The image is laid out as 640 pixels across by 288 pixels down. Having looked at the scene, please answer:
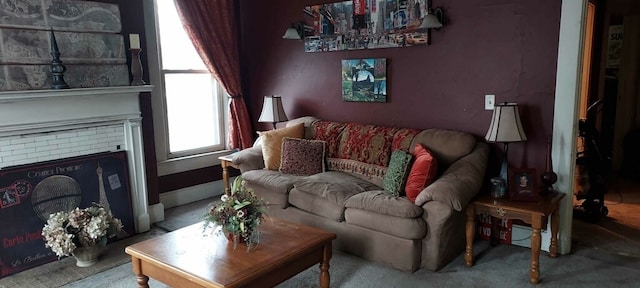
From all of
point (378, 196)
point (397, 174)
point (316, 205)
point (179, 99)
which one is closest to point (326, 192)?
point (316, 205)

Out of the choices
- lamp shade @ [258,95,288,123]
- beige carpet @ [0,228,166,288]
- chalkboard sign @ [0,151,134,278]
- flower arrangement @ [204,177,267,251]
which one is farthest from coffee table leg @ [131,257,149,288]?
lamp shade @ [258,95,288,123]

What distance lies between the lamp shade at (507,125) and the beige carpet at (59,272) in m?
2.80

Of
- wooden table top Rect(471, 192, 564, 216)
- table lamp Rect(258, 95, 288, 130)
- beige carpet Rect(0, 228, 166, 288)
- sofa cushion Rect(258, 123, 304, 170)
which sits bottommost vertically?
beige carpet Rect(0, 228, 166, 288)

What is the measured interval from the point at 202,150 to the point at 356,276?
2.58 metres

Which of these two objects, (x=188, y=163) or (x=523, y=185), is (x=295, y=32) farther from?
(x=523, y=185)

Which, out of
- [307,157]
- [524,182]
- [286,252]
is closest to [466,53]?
[524,182]

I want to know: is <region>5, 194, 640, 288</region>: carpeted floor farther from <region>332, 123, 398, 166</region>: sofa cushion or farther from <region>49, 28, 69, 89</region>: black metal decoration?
<region>49, 28, 69, 89</region>: black metal decoration

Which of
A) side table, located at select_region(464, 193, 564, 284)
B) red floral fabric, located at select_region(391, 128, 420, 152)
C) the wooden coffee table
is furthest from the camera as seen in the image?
red floral fabric, located at select_region(391, 128, 420, 152)

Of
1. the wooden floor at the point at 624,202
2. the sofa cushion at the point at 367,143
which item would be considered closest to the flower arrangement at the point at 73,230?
the sofa cushion at the point at 367,143

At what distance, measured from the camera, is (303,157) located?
3.98m

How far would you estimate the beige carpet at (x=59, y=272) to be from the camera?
300cm

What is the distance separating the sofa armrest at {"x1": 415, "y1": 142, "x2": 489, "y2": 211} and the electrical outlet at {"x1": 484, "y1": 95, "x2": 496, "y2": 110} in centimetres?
36

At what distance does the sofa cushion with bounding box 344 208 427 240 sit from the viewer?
9.62 ft

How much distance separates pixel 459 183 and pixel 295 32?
7.60 feet
